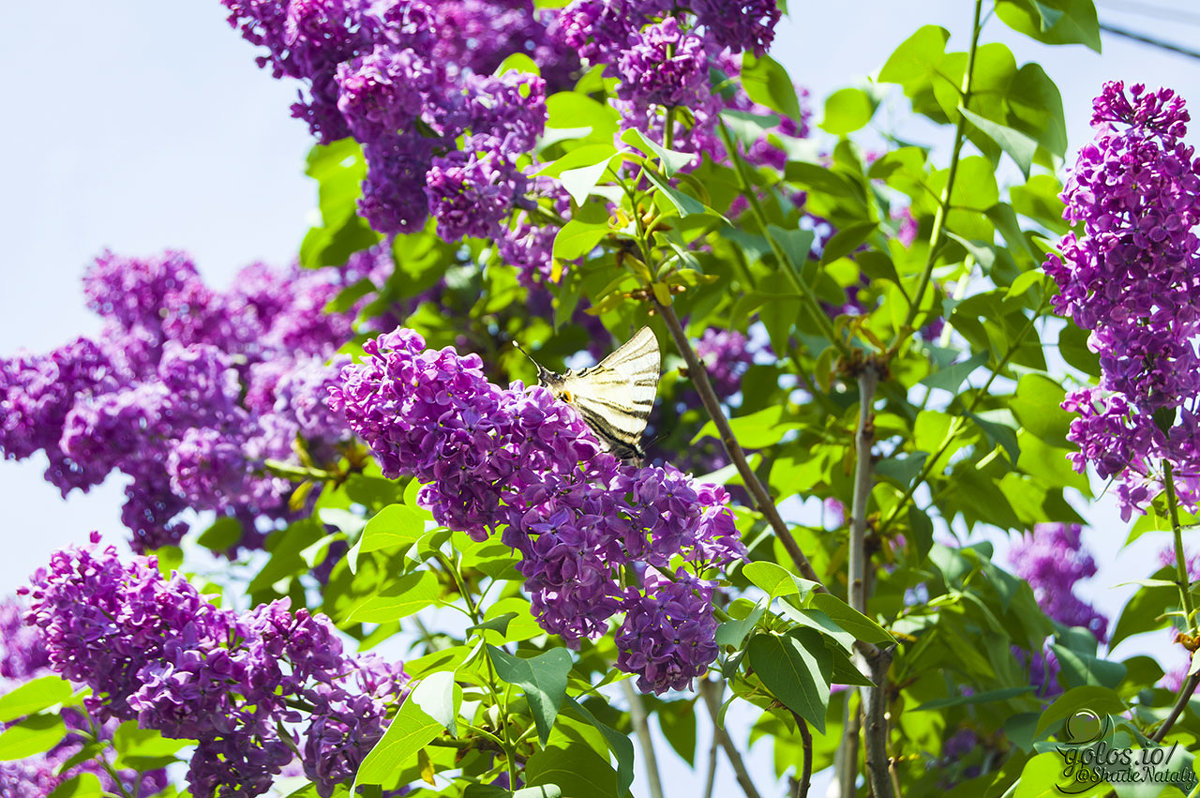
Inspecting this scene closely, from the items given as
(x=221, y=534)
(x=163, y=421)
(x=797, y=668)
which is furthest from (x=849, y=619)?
(x=221, y=534)

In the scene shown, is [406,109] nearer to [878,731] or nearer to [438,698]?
[438,698]

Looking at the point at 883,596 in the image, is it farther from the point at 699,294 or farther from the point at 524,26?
the point at 524,26

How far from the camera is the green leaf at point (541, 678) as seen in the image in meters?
1.22

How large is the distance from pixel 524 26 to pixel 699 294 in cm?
141

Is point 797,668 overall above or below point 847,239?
below

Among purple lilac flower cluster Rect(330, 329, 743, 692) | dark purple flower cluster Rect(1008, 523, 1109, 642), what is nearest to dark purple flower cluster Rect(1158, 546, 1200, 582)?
dark purple flower cluster Rect(1008, 523, 1109, 642)

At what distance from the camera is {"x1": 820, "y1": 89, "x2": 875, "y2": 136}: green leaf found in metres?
2.40

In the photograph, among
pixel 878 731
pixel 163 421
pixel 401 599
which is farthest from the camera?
pixel 163 421

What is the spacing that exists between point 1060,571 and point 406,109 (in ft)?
10.9

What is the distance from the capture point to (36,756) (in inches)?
135

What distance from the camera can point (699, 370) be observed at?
72.6 inches

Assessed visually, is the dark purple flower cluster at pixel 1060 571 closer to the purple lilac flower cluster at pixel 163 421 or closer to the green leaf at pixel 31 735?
the purple lilac flower cluster at pixel 163 421

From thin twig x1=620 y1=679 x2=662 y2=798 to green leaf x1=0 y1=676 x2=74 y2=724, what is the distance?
1241 millimetres

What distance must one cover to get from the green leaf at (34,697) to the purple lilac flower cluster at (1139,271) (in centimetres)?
189
